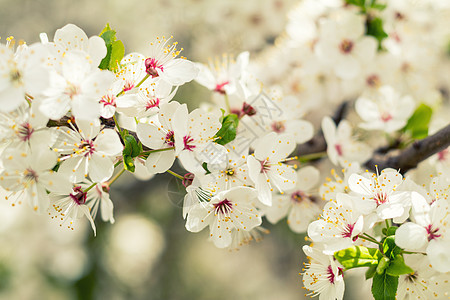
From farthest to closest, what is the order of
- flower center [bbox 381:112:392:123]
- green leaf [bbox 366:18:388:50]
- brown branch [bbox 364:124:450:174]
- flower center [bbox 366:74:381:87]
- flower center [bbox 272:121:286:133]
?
flower center [bbox 366:74:381:87], green leaf [bbox 366:18:388:50], flower center [bbox 381:112:392:123], flower center [bbox 272:121:286:133], brown branch [bbox 364:124:450:174]

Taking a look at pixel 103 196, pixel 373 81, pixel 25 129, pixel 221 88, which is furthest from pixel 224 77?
pixel 373 81

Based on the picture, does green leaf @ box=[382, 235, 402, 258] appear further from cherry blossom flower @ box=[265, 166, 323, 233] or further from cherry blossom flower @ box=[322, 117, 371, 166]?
cherry blossom flower @ box=[322, 117, 371, 166]

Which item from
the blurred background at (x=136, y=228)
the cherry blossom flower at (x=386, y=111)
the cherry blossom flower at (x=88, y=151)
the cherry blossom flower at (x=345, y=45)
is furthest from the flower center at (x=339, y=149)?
the blurred background at (x=136, y=228)

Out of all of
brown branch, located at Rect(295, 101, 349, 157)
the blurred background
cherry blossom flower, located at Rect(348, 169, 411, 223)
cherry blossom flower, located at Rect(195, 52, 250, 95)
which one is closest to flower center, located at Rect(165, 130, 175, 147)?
cherry blossom flower, located at Rect(195, 52, 250, 95)

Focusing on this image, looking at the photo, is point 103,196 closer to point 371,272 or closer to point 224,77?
point 224,77

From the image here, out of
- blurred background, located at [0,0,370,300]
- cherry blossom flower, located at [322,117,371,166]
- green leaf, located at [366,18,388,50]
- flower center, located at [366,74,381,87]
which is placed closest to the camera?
cherry blossom flower, located at [322,117,371,166]

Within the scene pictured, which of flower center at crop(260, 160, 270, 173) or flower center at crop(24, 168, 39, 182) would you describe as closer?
flower center at crop(24, 168, 39, 182)

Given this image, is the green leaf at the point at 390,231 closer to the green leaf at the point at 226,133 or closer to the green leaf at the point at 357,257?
the green leaf at the point at 357,257

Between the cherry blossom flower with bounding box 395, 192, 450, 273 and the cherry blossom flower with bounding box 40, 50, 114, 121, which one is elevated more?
the cherry blossom flower with bounding box 40, 50, 114, 121
